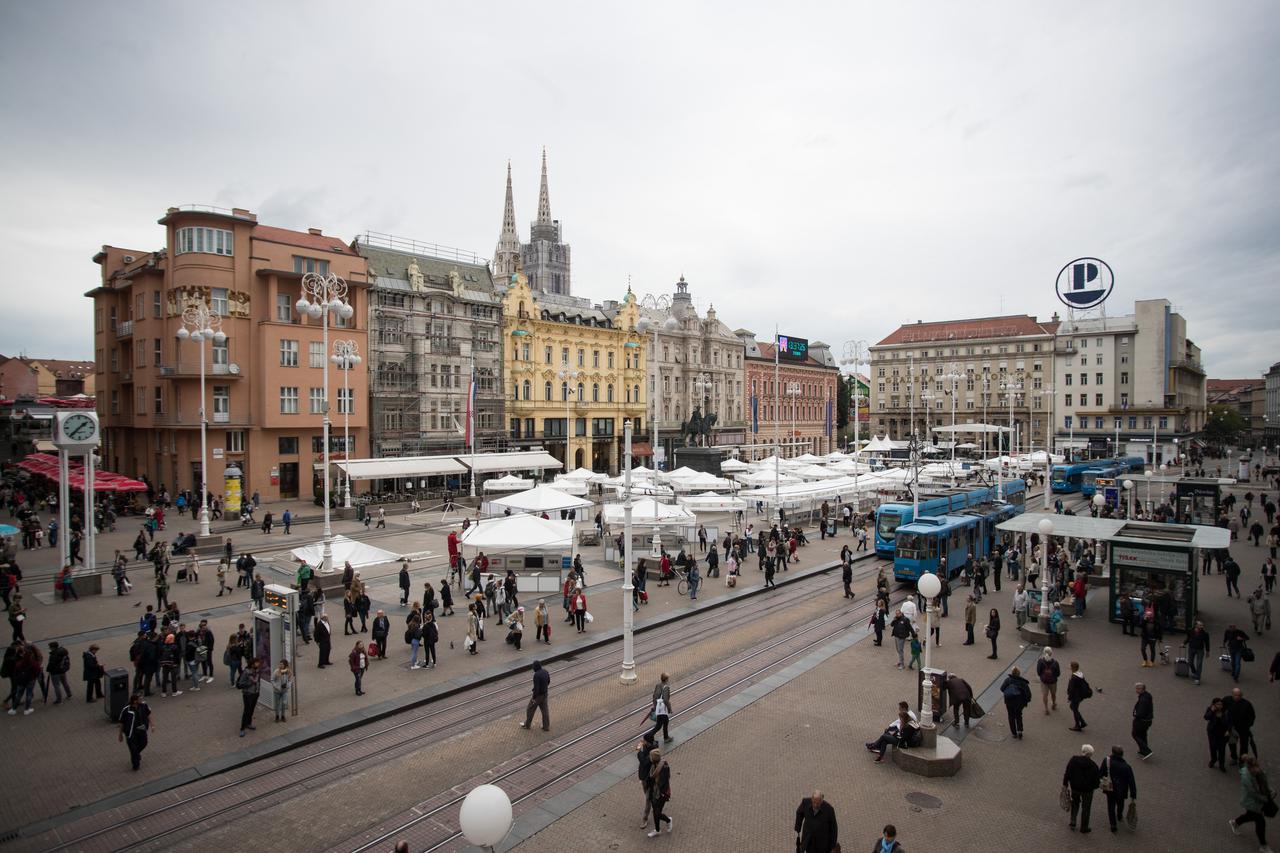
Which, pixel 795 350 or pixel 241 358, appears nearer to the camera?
pixel 241 358

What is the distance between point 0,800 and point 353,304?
1722 inches

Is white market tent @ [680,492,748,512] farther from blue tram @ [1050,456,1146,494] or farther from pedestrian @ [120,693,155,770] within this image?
blue tram @ [1050,456,1146,494]

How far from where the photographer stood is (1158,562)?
66.0 ft

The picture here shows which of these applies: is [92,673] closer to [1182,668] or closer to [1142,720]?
[1142,720]

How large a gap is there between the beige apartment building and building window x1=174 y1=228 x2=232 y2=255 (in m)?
0.06

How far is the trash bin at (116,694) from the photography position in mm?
13820

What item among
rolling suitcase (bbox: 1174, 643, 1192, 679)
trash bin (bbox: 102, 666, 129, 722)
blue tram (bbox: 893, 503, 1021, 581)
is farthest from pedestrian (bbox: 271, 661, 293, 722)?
rolling suitcase (bbox: 1174, 643, 1192, 679)

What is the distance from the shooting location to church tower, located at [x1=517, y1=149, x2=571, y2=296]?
478 feet

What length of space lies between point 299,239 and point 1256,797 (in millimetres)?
54102

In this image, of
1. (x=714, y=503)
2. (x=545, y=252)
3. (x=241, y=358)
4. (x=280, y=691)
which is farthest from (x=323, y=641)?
(x=545, y=252)

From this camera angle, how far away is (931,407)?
4218 inches

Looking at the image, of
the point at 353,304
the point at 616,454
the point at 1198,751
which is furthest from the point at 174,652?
the point at 616,454

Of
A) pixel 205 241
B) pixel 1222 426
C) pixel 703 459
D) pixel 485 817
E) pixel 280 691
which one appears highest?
pixel 205 241

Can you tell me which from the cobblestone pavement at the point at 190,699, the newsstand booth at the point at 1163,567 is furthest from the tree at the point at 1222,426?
the cobblestone pavement at the point at 190,699
